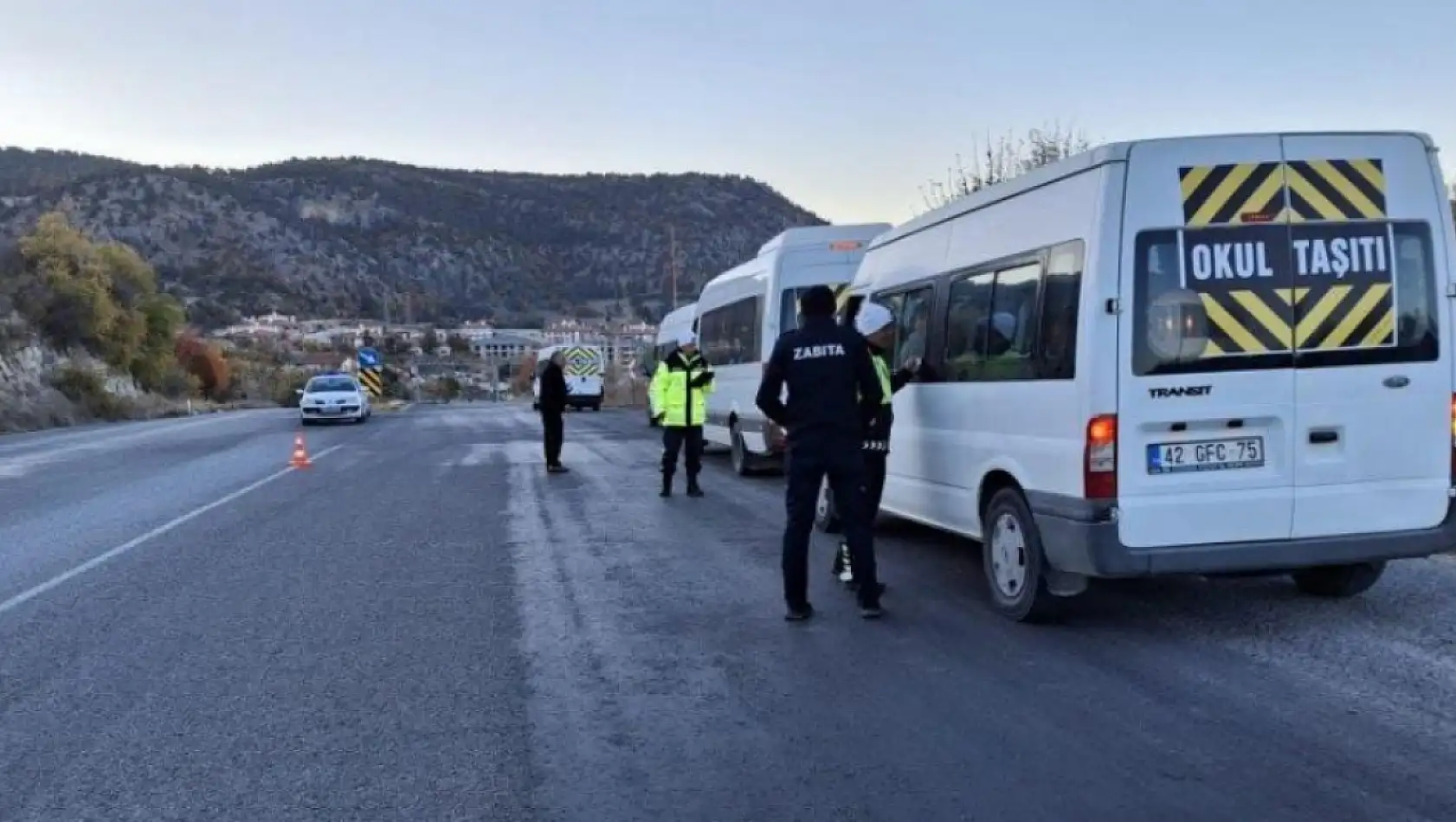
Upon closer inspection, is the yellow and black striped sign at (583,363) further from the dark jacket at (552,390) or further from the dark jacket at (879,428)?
the dark jacket at (879,428)

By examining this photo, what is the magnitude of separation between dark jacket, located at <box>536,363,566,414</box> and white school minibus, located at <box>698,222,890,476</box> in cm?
229

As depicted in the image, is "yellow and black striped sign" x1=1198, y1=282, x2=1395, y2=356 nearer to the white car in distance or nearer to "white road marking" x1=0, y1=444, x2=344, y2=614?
"white road marking" x1=0, y1=444, x2=344, y2=614

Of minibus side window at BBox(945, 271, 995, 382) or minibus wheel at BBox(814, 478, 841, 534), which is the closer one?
minibus side window at BBox(945, 271, 995, 382)

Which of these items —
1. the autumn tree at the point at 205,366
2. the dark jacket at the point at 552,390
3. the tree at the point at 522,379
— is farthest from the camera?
the tree at the point at 522,379

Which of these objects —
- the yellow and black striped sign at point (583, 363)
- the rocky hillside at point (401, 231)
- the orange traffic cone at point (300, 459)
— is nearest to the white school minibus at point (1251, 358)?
the orange traffic cone at point (300, 459)

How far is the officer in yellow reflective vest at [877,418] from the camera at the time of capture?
784 centimetres

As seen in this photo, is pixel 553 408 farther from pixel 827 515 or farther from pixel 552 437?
pixel 827 515

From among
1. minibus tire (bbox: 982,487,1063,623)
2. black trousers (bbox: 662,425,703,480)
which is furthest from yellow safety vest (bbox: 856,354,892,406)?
black trousers (bbox: 662,425,703,480)

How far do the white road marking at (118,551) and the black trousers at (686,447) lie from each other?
5119mm

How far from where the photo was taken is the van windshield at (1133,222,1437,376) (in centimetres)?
612

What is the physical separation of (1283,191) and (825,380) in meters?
2.62

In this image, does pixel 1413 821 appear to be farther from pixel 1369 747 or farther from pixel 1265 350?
pixel 1265 350

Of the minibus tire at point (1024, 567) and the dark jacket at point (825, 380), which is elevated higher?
the dark jacket at point (825, 380)

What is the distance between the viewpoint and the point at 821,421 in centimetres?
703
